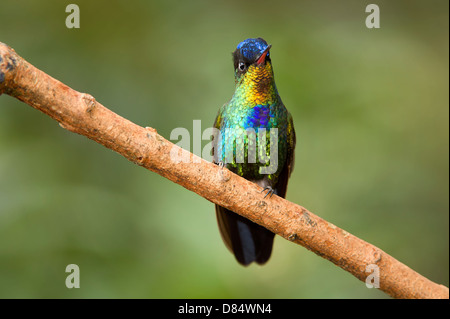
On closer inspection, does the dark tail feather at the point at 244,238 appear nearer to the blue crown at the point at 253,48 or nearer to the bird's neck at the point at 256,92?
the bird's neck at the point at 256,92

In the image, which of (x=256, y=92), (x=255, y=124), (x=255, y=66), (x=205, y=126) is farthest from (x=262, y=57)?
(x=205, y=126)

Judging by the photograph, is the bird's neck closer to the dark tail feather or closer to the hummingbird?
the hummingbird

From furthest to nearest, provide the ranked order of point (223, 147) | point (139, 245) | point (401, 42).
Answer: point (401, 42), point (139, 245), point (223, 147)

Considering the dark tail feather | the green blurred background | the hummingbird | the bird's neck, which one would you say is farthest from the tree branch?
the green blurred background

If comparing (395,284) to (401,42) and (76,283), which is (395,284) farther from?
(401,42)

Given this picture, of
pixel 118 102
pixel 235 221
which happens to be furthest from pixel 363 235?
pixel 118 102

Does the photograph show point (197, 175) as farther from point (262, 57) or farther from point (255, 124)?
point (262, 57)

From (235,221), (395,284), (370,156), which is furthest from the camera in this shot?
(370,156)
